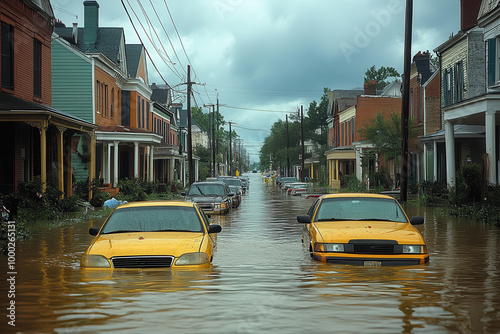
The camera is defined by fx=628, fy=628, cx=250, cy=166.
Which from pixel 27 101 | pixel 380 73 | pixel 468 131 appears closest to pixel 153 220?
pixel 27 101

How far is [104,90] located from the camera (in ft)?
126

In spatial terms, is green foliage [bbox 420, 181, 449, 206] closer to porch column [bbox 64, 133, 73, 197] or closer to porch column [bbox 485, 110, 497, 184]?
porch column [bbox 485, 110, 497, 184]

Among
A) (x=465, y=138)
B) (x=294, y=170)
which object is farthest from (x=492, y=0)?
(x=294, y=170)

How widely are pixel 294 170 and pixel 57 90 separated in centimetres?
8032

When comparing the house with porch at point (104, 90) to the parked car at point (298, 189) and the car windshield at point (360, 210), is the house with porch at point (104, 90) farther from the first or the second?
the car windshield at point (360, 210)

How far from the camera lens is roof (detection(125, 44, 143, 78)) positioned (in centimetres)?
4519

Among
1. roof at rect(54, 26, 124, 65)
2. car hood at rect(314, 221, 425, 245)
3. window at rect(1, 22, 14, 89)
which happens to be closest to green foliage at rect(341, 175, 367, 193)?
roof at rect(54, 26, 124, 65)

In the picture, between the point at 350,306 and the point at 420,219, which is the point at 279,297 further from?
the point at 420,219

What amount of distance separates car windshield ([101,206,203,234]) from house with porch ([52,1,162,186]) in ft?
60.6

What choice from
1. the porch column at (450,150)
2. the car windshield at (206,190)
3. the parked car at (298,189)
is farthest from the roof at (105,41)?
the porch column at (450,150)

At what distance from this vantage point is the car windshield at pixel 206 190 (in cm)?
2672

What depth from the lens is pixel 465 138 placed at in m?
30.1

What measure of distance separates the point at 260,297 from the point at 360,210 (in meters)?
4.49

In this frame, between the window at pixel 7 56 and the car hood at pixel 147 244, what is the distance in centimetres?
1494
